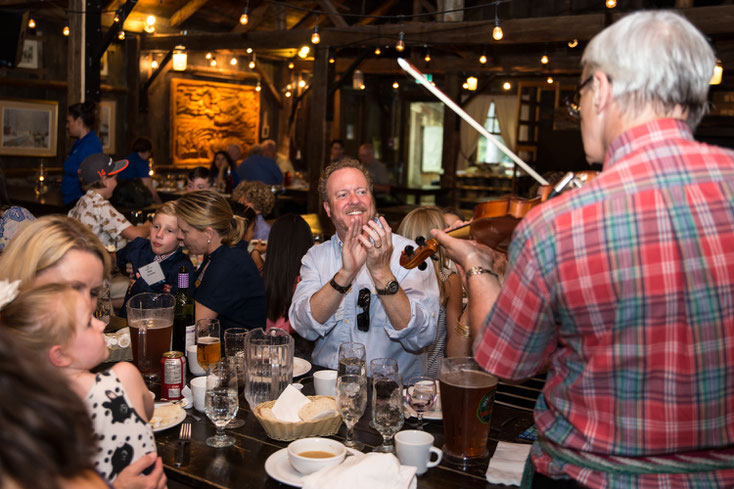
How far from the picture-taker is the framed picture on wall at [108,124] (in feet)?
35.2

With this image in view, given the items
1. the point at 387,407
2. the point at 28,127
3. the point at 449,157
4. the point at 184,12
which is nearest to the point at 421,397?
the point at 387,407

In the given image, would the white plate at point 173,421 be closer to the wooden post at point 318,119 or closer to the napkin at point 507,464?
the napkin at point 507,464

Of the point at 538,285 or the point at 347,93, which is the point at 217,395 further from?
the point at 347,93

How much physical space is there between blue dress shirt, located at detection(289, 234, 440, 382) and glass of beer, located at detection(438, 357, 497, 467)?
0.74 meters

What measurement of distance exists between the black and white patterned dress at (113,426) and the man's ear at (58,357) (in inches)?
3.0

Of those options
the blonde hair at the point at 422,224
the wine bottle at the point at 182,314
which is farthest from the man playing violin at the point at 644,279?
the blonde hair at the point at 422,224

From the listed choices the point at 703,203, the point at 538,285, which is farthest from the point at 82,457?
the point at 703,203

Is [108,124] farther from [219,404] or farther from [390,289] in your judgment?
[219,404]

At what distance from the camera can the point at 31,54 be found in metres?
9.27

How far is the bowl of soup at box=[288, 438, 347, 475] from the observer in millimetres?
1643

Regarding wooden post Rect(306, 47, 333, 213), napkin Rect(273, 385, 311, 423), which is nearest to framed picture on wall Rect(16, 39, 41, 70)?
wooden post Rect(306, 47, 333, 213)

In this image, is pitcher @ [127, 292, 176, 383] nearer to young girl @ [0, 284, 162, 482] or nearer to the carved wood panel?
young girl @ [0, 284, 162, 482]

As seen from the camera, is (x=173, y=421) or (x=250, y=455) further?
(x=173, y=421)

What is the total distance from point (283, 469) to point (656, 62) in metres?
1.21
